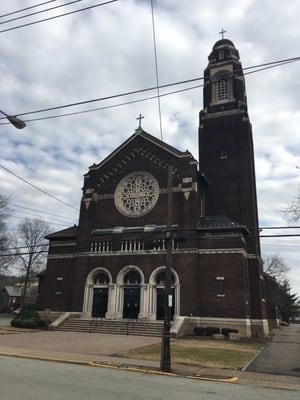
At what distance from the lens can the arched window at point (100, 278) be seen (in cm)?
3831

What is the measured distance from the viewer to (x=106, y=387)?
10.0m

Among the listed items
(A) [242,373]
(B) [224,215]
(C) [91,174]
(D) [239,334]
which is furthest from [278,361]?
(C) [91,174]

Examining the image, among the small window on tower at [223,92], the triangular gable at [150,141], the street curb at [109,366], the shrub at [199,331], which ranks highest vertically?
the small window on tower at [223,92]

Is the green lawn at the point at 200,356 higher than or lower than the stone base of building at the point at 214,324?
lower

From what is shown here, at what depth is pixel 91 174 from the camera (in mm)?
42781

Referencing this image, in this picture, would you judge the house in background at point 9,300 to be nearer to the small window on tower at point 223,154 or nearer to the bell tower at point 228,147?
the bell tower at point 228,147

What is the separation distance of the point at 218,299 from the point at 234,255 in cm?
415

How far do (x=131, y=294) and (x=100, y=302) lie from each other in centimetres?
351

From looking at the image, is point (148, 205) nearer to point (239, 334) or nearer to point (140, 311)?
point (140, 311)

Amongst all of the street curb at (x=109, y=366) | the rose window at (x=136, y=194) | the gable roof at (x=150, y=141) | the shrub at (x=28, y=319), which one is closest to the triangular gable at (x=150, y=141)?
the gable roof at (x=150, y=141)

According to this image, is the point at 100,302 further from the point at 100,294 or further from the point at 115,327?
the point at 115,327

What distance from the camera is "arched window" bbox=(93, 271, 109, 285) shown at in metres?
38.3

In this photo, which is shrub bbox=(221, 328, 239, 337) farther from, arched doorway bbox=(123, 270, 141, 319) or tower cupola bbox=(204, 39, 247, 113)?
tower cupola bbox=(204, 39, 247, 113)

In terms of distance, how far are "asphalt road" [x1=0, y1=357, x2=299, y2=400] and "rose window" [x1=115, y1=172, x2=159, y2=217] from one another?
86.5 ft
